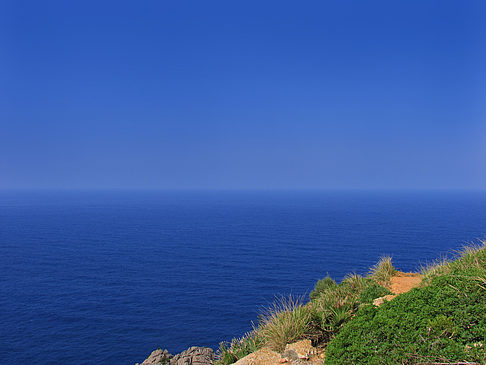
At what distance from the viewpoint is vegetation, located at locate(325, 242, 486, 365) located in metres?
6.41

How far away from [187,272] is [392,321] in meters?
71.1

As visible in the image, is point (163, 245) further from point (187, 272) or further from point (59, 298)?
point (59, 298)

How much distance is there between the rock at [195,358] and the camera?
2540 centimetres

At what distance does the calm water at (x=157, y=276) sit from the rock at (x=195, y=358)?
13.2 meters

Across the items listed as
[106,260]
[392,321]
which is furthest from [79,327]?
[392,321]

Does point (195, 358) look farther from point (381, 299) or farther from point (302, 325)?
point (302, 325)

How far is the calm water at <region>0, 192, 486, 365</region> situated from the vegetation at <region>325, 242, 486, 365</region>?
37.2 meters

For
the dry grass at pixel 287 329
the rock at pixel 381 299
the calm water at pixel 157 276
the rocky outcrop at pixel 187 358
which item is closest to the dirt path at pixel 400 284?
the rock at pixel 381 299

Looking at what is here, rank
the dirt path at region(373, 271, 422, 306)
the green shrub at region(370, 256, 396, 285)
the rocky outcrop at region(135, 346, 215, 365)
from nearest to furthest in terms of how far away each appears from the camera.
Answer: the dirt path at region(373, 271, 422, 306), the green shrub at region(370, 256, 396, 285), the rocky outcrop at region(135, 346, 215, 365)

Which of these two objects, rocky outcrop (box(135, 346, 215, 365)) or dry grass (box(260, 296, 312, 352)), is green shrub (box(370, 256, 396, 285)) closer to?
dry grass (box(260, 296, 312, 352))

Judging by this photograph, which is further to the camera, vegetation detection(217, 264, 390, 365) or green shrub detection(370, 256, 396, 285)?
green shrub detection(370, 256, 396, 285)

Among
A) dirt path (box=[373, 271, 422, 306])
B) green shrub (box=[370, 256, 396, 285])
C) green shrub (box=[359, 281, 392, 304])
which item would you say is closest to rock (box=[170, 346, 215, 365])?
green shrub (box=[370, 256, 396, 285])

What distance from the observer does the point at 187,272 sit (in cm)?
7412

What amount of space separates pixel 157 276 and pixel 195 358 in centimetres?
4836
